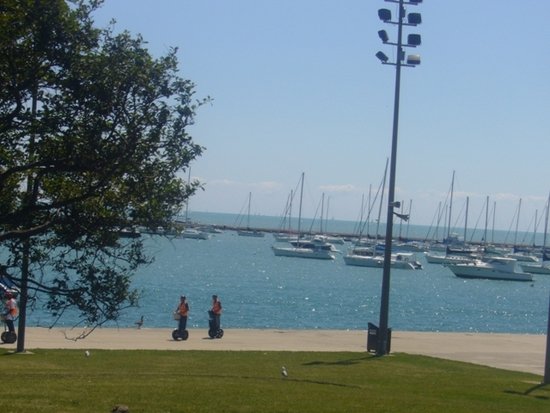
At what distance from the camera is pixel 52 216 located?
492 inches

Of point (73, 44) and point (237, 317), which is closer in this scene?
point (73, 44)

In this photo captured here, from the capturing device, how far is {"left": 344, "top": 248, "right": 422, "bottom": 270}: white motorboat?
116m

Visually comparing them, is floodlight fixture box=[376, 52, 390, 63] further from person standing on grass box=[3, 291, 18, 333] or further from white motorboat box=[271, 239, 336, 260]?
white motorboat box=[271, 239, 336, 260]

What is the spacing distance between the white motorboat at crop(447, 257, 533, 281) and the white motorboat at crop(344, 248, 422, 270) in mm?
8649

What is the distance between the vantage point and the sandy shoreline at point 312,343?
2866 cm

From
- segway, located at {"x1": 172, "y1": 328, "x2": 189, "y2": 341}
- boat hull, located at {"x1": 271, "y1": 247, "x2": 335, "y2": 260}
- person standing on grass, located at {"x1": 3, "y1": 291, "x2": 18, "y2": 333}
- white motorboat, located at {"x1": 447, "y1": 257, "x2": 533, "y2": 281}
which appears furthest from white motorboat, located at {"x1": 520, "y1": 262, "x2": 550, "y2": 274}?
person standing on grass, located at {"x1": 3, "y1": 291, "x2": 18, "y2": 333}

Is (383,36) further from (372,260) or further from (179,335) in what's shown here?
(372,260)

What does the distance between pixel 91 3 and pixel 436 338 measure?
2644 cm

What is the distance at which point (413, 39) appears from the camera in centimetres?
2738

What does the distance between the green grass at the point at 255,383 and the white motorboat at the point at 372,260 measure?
3504 inches

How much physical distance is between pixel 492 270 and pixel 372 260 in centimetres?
1349

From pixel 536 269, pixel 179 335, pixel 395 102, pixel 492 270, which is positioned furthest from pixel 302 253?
pixel 395 102

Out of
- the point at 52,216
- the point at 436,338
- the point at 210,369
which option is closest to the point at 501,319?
the point at 436,338

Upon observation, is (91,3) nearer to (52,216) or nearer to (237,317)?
(52,216)
